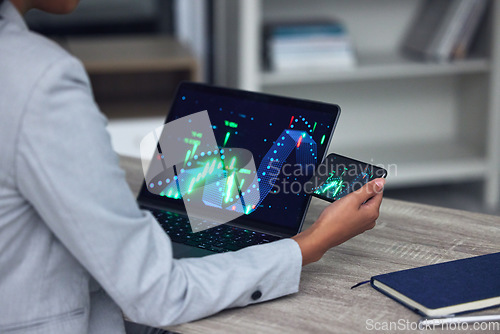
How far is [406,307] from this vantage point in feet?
2.60

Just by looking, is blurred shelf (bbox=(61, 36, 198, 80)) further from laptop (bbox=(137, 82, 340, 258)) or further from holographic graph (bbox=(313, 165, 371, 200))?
holographic graph (bbox=(313, 165, 371, 200))

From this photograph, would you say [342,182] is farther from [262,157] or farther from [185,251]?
[185,251]

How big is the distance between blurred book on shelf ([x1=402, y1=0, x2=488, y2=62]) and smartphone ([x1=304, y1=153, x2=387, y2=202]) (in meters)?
1.70

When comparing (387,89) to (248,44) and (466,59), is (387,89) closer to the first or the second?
(466,59)

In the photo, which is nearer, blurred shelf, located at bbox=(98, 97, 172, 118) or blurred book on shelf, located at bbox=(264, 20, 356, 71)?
blurred book on shelf, located at bbox=(264, 20, 356, 71)

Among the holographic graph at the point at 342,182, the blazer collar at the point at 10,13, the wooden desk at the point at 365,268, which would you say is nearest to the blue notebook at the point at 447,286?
the wooden desk at the point at 365,268

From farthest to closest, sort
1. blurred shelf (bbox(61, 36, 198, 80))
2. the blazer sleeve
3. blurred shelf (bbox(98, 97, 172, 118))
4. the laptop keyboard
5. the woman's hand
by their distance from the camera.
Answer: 1. blurred shelf (bbox(98, 97, 172, 118))
2. blurred shelf (bbox(61, 36, 198, 80))
3. the laptop keyboard
4. the woman's hand
5. the blazer sleeve

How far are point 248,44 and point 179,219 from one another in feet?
4.38

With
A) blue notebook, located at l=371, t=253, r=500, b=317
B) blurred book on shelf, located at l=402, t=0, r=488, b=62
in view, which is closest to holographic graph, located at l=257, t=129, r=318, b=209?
blue notebook, located at l=371, t=253, r=500, b=317

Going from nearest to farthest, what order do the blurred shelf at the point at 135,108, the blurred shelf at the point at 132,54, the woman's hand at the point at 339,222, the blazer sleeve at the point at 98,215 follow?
the blazer sleeve at the point at 98,215 → the woman's hand at the point at 339,222 → the blurred shelf at the point at 132,54 → the blurred shelf at the point at 135,108

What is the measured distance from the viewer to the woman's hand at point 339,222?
84 centimetres

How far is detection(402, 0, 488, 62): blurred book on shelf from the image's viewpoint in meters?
2.45

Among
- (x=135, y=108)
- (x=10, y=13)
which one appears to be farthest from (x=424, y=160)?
(x=10, y=13)

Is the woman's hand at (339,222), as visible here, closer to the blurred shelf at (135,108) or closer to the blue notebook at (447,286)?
the blue notebook at (447,286)
